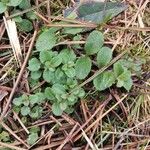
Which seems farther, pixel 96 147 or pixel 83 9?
pixel 83 9

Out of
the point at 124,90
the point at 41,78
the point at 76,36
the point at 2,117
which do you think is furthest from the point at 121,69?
the point at 2,117

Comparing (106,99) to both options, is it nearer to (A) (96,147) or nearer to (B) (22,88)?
(A) (96,147)

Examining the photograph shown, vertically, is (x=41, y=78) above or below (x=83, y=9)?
below

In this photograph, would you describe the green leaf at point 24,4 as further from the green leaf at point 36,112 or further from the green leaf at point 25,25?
the green leaf at point 36,112

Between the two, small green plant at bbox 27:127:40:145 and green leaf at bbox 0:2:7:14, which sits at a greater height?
green leaf at bbox 0:2:7:14

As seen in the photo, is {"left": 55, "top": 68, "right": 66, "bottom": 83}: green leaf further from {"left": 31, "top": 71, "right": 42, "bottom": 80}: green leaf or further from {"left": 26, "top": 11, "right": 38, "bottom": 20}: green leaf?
{"left": 26, "top": 11, "right": 38, "bottom": 20}: green leaf

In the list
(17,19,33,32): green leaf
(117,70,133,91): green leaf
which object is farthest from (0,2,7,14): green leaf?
(117,70,133,91): green leaf

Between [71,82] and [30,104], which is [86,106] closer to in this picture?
[71,82]

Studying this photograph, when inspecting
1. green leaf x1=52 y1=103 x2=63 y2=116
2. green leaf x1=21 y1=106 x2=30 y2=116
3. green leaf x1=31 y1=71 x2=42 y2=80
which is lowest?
green leaf x1=52 y1=103 x2=63 y2=116
